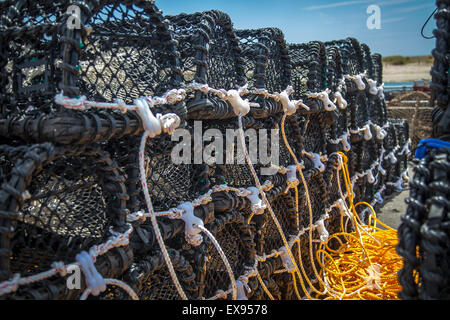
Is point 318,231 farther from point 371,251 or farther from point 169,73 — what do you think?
point 169,73

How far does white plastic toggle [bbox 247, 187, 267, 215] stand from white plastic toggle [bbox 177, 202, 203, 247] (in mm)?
340

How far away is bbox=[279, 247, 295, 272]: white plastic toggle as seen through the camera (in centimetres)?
177

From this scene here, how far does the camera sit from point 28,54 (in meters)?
1.03

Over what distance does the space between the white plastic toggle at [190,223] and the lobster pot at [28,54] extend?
1.54ft

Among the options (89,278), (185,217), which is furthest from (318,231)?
(89,278)

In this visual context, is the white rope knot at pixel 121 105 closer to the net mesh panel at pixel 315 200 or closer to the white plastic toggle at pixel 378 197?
the net mesh panel at pixel 315 200

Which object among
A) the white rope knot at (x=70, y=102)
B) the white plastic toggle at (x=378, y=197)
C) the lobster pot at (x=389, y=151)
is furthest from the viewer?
the lobster pot at (x=389, y=151)

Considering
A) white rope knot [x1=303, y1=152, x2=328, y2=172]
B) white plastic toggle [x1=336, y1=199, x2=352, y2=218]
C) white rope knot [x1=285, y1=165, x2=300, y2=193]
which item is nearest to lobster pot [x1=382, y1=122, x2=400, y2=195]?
white plastic toggle [x1=336, y1=199, x2=352, y2=218]

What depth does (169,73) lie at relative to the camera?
117 cm

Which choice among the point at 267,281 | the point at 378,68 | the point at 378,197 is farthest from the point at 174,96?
the point at 378,68

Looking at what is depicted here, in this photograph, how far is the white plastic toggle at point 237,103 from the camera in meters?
1.32

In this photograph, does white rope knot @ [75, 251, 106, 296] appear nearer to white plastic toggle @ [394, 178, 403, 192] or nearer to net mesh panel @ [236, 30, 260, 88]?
net mesh panel @ [236, 30, 260, 88]

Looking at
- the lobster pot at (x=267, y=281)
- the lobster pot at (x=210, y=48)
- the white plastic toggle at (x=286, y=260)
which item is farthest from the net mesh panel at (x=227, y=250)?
the lobster pot at (x=210, y=48)

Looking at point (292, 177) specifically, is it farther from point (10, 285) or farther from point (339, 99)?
point (10, 285)
